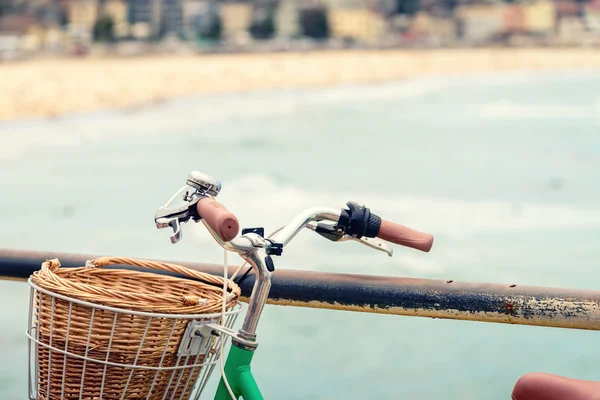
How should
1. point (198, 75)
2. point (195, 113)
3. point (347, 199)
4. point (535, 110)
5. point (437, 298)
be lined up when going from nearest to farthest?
point (437, 298), point (347, 199), point (195, 113), point (535, 110), point (198, 75)

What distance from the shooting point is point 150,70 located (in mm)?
48469

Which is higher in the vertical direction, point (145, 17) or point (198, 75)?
point (198, 75)

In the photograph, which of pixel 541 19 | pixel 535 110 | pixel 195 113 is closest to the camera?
pixel 195 113

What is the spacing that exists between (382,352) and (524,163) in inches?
728

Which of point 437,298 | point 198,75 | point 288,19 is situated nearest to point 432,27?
point 288,19

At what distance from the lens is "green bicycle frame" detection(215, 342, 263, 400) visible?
144 centimetres

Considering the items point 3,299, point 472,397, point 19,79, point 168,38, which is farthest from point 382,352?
point 168,38

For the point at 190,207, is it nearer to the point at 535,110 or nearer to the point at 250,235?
the point at 250,235

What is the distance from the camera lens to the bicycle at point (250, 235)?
1.33 metres

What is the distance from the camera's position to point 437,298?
1715mm

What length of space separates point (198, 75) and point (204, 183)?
45202 millimetres

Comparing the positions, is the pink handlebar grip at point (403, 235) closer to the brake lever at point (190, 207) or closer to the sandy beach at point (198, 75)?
the brake lever at point (190, 207)

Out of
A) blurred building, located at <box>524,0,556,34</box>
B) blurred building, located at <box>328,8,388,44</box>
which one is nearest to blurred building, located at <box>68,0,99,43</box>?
blurred building, located at <box>328,8,388,44</box>

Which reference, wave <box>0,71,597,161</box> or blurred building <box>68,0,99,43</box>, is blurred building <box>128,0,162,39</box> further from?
wave <box>0,71,597,161</box>
